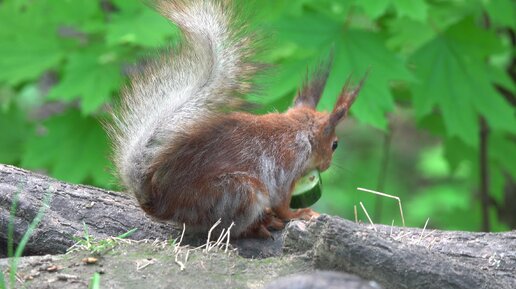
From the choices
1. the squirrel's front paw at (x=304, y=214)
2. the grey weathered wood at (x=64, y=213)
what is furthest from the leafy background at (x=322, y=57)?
the grey weathered wood at (x=64, y=213)

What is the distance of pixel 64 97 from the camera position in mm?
4781

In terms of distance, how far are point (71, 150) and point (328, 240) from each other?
2797 mm

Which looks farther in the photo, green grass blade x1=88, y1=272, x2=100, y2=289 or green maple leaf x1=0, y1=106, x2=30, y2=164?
green maple leaf x1=0, y1=106, x2=30, y2=164

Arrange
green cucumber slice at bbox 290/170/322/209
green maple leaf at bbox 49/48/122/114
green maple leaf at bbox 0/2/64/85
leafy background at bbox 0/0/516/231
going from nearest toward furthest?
green cucumber slice at bbox 290/170/322/209 → leafy background at bbox 0/0/516/231 → green maple leaf at bbox 49/48/122/114 → green maple leaf at bbox 0/2/64/85

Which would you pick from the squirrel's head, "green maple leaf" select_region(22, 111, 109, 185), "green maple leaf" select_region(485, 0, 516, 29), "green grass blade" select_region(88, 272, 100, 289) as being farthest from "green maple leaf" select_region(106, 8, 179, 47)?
"green grass blade" select_region(88, 272, 100, 289)

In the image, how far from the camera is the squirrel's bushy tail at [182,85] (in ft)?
11.1

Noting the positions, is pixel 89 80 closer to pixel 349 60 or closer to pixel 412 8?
pixel 349 60

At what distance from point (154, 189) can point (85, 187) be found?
515mm

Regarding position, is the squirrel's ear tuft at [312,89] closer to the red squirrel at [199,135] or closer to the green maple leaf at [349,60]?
the green maple leaf at [349,60]

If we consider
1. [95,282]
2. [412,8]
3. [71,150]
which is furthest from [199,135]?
[71,150]

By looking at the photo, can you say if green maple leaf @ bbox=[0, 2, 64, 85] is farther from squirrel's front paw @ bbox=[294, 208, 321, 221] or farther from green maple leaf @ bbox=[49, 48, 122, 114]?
squirrel's front paw @ bbox=[294, 208, 321, 221]

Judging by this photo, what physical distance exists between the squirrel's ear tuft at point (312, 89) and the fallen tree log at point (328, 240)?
0.78m

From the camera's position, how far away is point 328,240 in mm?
2738

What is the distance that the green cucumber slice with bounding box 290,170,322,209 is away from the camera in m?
3.88
